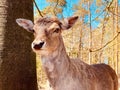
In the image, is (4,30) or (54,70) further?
(4,30)

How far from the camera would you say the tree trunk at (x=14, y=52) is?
4.79m

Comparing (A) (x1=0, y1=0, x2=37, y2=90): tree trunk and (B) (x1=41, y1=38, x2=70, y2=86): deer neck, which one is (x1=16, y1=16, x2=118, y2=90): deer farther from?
(A) (x1=0, y1=0, x2=37, y2=90): tree trunk

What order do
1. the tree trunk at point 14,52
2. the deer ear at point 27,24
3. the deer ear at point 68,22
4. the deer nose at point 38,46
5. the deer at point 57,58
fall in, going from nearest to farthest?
the deer nose at point 38,46
the deer at point 57,58
the deer ear at point 68,22
the deer ear at point 27,24
the tree trunk at point 14,52

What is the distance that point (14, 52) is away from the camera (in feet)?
16.0

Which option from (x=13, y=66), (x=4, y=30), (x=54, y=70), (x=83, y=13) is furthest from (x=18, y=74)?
(x=83, y=13)

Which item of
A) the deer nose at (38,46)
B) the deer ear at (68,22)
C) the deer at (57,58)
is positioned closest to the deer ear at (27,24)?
the deer at (57,58)

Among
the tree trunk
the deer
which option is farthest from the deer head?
the tree trunk

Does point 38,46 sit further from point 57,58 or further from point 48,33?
point 57,58

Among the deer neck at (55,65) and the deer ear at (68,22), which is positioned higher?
the deer ear at (68,22)

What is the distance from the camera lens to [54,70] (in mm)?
4027

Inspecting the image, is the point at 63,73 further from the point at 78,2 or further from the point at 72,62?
the point at 78,2

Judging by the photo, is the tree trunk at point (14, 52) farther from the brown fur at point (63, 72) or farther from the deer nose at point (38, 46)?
the deer nose at point (38, 46)

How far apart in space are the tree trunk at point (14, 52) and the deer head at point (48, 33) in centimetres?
77

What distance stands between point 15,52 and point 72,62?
97 cm
